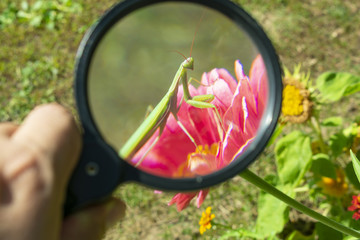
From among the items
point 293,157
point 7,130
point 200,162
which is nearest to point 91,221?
point 7,130

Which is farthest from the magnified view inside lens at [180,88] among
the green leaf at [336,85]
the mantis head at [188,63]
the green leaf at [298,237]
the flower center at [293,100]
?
the green leaf at [298,237]

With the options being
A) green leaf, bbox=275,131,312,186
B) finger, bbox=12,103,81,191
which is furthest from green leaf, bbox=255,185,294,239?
finger, bbox=12,103,81,191

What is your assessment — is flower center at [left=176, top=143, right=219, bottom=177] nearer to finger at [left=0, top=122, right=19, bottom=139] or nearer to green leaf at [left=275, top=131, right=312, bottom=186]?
finger at [left=0, top=122, right=19, bottom=139]

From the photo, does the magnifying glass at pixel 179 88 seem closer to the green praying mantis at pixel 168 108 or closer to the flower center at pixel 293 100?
the green praying mantis at pixel 168 108

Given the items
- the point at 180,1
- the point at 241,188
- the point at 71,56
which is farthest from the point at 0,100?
the point at 180,1

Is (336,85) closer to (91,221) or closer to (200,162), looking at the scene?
(200,162)

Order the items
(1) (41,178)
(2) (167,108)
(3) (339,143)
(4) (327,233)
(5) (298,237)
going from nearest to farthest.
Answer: (1) (41,178), (2) (167,108), (4) (327,233), (3) (339,143), (5) (298,237)
